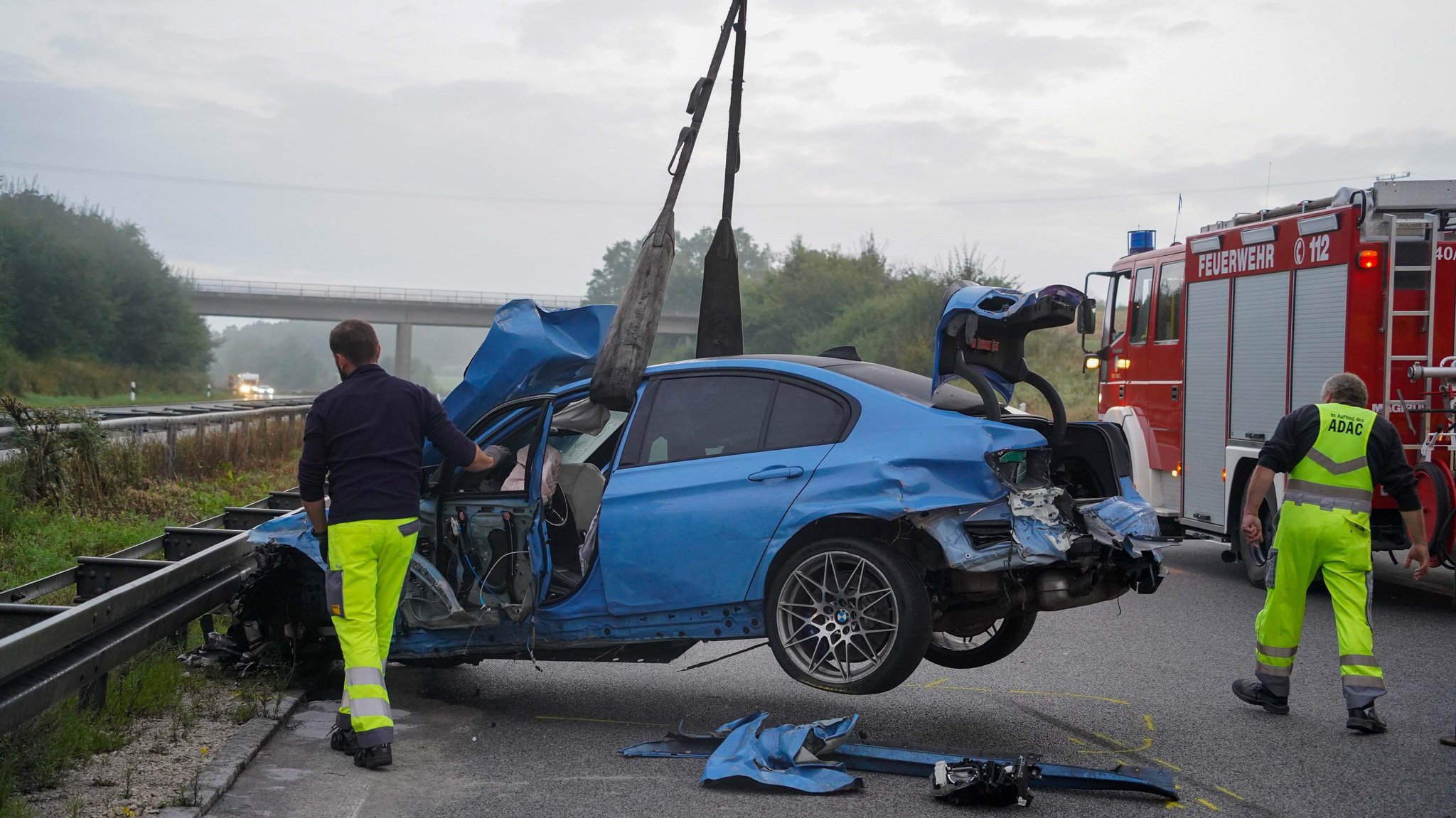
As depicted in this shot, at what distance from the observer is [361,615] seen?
536 cm

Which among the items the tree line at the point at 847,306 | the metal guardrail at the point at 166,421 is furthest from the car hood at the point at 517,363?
the tree line at the point at 847,306

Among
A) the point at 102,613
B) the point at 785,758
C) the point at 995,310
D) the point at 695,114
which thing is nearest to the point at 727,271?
the point at 695,114

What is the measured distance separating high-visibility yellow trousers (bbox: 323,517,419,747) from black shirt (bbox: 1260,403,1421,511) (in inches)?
176

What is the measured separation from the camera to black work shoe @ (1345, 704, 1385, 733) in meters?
5.92

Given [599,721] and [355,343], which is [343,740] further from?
[355,343]

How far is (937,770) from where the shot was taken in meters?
4.87

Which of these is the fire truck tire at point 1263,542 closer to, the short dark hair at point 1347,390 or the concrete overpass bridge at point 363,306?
the short dark hair at point 1347,390

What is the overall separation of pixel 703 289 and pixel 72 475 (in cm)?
666

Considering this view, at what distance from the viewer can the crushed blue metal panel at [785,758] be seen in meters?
4.99

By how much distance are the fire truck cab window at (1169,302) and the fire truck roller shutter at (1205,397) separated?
0.28m

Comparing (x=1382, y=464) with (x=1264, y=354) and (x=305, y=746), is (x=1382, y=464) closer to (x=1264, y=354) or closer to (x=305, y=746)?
(x=1264, y=354)

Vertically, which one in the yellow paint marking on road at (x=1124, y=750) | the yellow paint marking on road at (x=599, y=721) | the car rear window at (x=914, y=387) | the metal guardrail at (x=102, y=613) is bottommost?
the yellow paint marking on road at (x=599, y=721)

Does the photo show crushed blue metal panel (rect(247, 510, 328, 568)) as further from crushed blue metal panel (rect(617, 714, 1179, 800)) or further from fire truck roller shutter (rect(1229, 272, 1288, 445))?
fire truck roller shutter (rect(1229, 272, 1288, 445))

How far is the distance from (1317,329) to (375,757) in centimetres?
816
